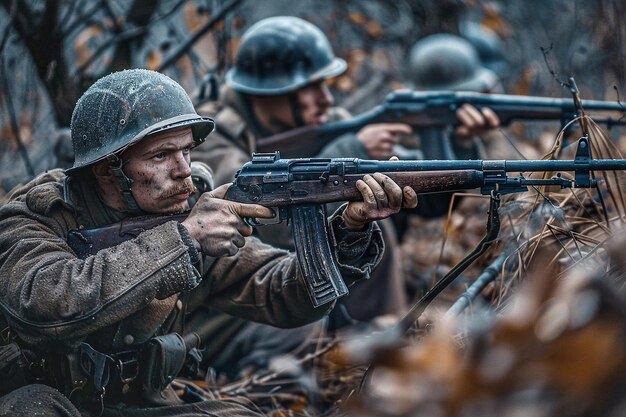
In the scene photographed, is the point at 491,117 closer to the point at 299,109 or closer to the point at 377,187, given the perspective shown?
the point at 299,109

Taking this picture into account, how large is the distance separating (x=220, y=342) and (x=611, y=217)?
247 cm

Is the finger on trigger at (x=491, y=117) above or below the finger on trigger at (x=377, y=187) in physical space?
below

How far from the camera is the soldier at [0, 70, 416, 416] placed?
4434 millimetres

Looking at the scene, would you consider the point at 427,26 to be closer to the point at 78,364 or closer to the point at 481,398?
the point at 78,364

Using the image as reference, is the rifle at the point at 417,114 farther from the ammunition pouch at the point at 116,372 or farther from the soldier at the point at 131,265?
the ammunition pouch at the point at 116,372

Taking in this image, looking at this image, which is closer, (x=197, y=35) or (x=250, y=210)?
(x=250, y=210)

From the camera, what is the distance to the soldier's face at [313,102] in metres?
8.35

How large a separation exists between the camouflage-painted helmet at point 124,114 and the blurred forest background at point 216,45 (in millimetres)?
1523

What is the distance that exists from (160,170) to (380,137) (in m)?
3.68

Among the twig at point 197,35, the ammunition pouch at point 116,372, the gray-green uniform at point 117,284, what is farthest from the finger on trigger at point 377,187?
the twig at point 197,35

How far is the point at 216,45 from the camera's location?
10.1m

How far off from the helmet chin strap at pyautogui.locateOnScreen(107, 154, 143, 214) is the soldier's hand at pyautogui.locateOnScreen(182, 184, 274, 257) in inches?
10.7

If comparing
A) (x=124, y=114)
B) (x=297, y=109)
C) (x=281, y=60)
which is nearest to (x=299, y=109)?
(x=297, y=109)

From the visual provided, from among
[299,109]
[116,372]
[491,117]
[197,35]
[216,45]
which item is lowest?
[491,117]
